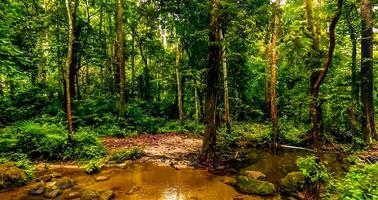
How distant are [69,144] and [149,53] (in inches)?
628

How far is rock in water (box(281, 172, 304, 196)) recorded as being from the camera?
8523mm

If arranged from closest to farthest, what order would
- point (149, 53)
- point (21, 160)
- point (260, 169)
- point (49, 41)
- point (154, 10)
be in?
point (21, 160)
point (260, 169)
point (154, 10)
point (49, 41)
point (149, 53)

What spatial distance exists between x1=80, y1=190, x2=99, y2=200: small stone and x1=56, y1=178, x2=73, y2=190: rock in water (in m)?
0.92

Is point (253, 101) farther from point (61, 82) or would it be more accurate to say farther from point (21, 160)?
point (21, 160)

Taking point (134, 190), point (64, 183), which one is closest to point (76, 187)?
point (64, 183)

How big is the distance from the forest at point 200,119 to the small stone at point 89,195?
0.03m

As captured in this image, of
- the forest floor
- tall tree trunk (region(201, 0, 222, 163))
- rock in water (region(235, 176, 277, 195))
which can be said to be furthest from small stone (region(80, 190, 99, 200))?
tall tree trunk (region(201, 0, 222, 163))

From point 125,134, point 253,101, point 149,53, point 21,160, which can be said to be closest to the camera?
point 21,160

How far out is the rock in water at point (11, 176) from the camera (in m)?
8.60

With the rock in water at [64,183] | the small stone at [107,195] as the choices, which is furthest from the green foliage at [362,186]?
the rock in water at [64,183]

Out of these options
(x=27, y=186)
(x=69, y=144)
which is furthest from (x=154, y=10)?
(x=27, y=186)

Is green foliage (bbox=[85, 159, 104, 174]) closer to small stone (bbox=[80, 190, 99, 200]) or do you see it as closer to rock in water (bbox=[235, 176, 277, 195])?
small stone (bbox=[80, 190, 99, 200])

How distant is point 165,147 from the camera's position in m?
14.4

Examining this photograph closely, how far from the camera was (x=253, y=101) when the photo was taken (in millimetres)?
30281
